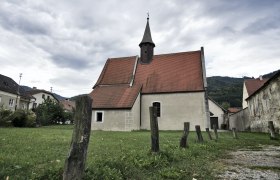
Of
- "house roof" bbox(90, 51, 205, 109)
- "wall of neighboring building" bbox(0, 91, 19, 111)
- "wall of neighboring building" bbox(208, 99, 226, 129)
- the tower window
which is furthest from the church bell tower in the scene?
"wall of neighboring building" bbox(0, 91, 19, 111)

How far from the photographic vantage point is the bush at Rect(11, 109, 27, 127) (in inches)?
985

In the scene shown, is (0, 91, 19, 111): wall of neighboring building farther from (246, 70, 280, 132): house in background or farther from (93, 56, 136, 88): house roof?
(246, 70, 280, 132): house in background

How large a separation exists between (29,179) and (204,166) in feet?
14.0

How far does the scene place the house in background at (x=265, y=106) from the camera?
19141 mm

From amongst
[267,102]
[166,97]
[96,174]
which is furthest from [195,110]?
[96,174]

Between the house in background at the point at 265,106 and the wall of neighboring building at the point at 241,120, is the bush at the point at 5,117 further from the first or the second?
the wall of neighboring building at the point at 241,120

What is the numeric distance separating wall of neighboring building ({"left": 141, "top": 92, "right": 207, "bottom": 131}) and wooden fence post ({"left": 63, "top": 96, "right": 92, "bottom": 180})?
73.5 feet

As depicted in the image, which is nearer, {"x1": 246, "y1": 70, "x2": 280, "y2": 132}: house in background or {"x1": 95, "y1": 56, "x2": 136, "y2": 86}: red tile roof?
{"x1": 246, "y1": 70, "x2": 280, "y2": 132}: house in background

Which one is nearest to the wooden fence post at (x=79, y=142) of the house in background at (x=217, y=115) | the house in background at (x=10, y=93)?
the house in background at (x=10, y=93)

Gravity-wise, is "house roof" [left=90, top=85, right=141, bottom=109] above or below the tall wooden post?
above

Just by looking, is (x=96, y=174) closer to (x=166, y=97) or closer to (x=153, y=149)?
(x=153, y=149)

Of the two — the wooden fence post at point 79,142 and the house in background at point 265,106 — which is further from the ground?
the house in background at point 265,106

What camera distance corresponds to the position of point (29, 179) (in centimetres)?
404

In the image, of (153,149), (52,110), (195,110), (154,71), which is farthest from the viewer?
(52,110)
